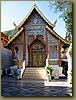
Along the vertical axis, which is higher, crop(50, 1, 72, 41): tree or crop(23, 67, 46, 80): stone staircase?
crop(50, 1, 72, 41): tree

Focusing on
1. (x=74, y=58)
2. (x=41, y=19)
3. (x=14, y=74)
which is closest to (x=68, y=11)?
(x=41, y=19)

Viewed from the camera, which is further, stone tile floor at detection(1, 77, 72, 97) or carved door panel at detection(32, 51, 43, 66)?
carved door panel at detection(32, 51, 43, 66)

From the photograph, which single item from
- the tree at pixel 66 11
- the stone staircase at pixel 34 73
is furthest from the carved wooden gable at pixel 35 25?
the stone staircase at pixel 34 73

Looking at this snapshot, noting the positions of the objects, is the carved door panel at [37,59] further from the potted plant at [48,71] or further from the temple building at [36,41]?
the potted plant at [48,71]

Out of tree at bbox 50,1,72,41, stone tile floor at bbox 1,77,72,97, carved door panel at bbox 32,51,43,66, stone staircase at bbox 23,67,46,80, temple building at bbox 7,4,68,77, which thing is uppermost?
tree at bbox 50,1,72,41

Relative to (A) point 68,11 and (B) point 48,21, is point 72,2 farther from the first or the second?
(B) point 48,21

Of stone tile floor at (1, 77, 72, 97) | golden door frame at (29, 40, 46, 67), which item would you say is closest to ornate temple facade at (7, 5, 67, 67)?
golden door frame at (29, 40, 46, 67)

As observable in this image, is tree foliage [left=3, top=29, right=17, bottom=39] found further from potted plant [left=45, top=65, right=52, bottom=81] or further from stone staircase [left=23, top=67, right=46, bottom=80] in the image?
potted plant [left=45, top=65, right=52, bottom=81]
